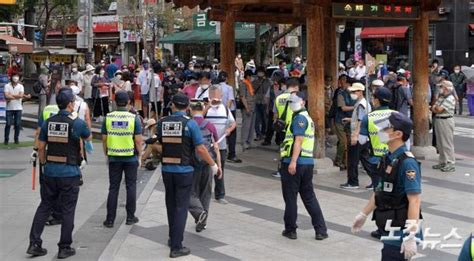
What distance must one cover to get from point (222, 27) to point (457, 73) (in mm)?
11714

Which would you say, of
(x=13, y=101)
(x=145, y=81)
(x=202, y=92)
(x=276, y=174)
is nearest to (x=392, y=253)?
(x=202, y=92)

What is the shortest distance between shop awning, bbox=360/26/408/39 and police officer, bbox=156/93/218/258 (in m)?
26.4

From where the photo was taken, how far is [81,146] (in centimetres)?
774

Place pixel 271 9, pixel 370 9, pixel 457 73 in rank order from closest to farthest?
pixel 370 9
pixel 271 9
pixel 457 73

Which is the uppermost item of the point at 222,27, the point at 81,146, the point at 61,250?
the point at 222,27

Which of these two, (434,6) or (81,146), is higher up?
(434,6)

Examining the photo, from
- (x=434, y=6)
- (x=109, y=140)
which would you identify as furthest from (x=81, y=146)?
(x=434, y=6)

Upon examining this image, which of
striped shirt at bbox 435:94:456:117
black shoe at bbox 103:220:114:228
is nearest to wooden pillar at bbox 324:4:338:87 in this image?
striped shirt at bbox 435:94:456:117

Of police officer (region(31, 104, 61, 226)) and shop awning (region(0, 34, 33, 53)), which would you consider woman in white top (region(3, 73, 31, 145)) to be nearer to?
shop awning (region(0, 34, 33, 53))

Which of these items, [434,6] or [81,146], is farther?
[434,6]

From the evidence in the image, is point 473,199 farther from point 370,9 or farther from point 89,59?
point 89,59

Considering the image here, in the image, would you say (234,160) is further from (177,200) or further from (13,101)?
(177,200)

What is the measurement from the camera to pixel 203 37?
36.3 m

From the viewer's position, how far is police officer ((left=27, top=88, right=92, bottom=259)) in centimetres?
739
